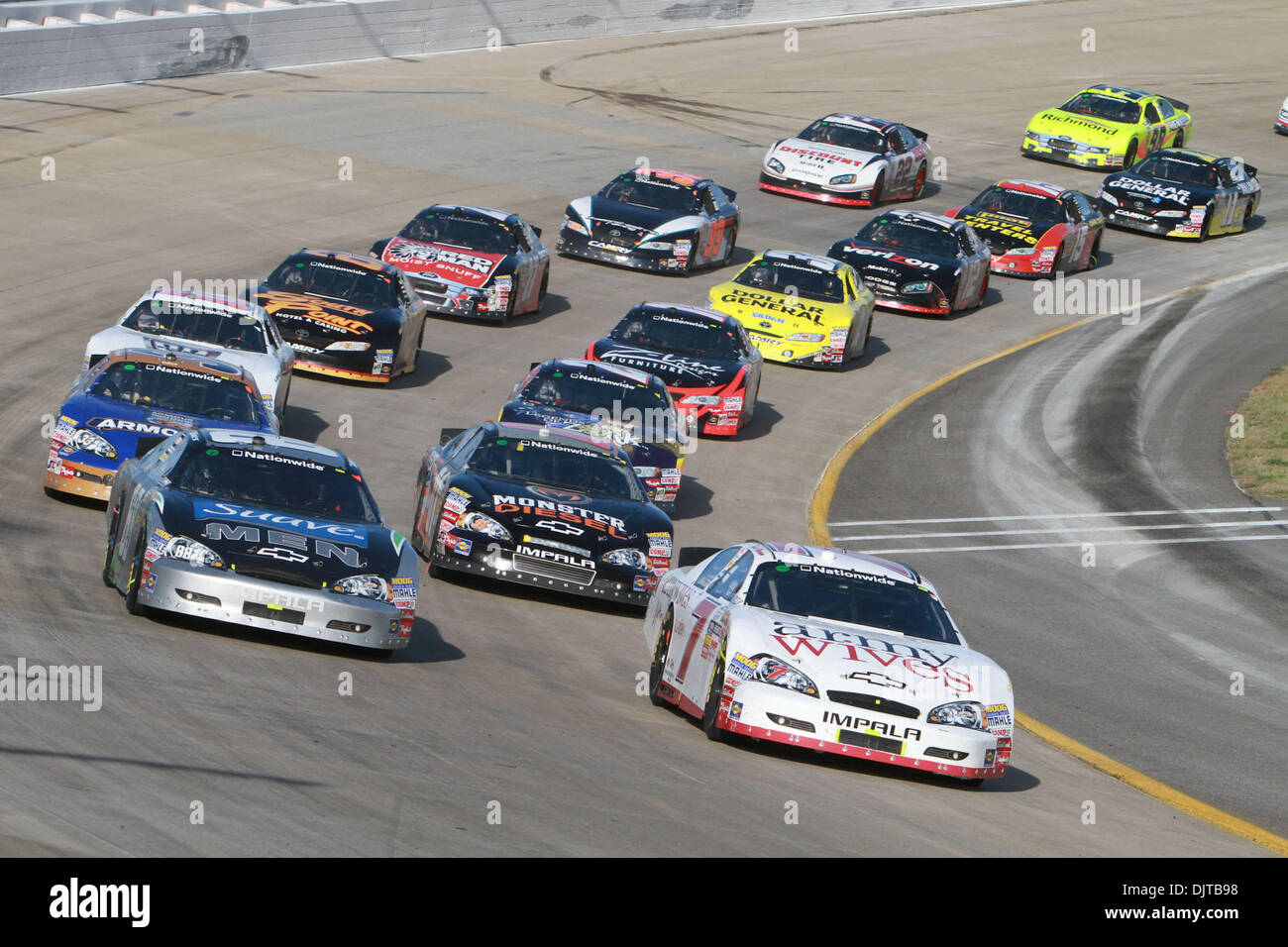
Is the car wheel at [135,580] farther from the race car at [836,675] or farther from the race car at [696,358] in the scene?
the race car at [696,358]

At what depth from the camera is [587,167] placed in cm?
3800

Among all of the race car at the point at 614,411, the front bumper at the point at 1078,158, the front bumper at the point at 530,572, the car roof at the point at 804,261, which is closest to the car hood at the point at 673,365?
the race car at the point at 614,411

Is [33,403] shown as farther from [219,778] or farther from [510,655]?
[219,778]

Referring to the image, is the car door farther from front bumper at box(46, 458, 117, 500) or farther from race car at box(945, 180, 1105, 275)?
race car at box(945, 180, 1105, 275)

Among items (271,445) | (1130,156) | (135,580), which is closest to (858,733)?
(135,580)

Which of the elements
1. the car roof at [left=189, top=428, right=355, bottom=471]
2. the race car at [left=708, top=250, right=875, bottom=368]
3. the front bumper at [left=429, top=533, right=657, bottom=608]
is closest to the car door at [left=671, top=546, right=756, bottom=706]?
the front bumper at [left=429, top=533, right=657, bottom=608]

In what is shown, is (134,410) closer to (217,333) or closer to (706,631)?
(217,333)

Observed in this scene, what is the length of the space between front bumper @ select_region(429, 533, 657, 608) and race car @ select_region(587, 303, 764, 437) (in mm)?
7608

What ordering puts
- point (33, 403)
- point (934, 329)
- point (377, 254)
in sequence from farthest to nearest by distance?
point (934, 329)
point (377, 254)
point (33, 403)

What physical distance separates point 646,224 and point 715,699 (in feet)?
69.4

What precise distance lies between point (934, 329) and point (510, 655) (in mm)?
19524

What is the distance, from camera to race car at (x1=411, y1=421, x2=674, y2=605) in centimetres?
Answer: 1603

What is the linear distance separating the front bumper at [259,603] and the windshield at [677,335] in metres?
12.1
